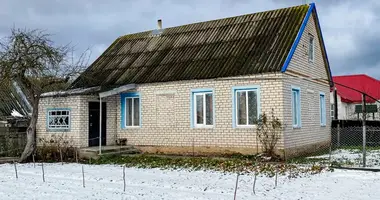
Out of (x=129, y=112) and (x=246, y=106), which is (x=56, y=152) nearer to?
(x=129, y=112)

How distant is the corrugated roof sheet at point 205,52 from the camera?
15000mm

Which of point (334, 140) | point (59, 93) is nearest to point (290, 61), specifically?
point (334, 140)

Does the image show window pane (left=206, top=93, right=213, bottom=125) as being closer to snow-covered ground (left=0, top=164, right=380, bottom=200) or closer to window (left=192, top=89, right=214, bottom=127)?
window (left=192, top=89, right=214, bottom=127)

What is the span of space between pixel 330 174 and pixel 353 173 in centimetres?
59

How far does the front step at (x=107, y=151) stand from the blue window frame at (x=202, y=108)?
2916mm

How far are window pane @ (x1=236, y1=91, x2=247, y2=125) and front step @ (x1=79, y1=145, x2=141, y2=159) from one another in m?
4.70

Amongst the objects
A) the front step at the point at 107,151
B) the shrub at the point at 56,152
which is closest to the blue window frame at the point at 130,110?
the front step at the point at 107,151

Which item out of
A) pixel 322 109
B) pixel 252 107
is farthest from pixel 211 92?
pixel 322 109

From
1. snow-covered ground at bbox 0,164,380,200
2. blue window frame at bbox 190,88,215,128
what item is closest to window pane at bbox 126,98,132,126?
blue window frame at bbox 190,88,215,128

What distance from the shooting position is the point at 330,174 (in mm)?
10812

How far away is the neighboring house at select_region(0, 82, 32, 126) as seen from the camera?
66.7 ft

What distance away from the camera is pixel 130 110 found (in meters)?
17.6

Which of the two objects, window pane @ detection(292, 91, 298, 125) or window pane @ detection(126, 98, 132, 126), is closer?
window pane @ detection(292, 91, 298, 125)

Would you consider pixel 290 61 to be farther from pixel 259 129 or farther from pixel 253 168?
pixel 253 168
